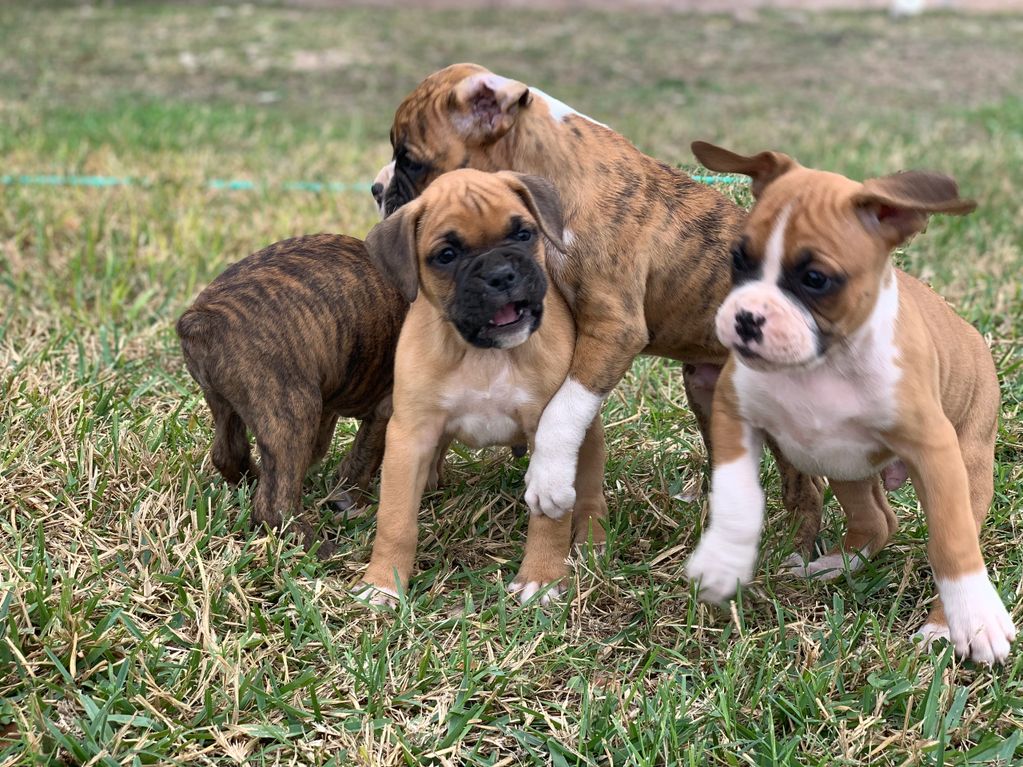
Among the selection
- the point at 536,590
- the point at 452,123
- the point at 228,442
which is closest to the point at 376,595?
the point at 536,590

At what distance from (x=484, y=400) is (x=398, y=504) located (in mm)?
445

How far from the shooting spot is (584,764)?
3225 mm

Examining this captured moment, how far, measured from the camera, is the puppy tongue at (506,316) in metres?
3.68

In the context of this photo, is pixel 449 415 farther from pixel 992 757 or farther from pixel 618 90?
pixel 618 90

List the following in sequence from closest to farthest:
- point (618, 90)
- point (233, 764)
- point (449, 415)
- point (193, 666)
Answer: point (233, 764), point (193, 666), point (449, 415), point (618, 90)

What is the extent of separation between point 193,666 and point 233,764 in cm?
34

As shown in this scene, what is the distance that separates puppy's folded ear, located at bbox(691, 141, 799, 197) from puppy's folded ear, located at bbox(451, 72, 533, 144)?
656mm

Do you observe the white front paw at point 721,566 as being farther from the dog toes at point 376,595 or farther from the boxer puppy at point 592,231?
the dog toes at point 376,595

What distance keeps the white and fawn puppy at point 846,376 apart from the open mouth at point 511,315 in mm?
651

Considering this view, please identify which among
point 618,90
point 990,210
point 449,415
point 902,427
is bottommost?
point 618,90

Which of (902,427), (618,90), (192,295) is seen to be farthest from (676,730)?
(618,90)

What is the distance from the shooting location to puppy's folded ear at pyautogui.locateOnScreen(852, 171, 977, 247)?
3230 mm

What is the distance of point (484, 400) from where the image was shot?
393cm

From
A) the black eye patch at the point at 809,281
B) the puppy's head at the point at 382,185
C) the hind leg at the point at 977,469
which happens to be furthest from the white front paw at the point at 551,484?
the hind leg at the point at 977,469
